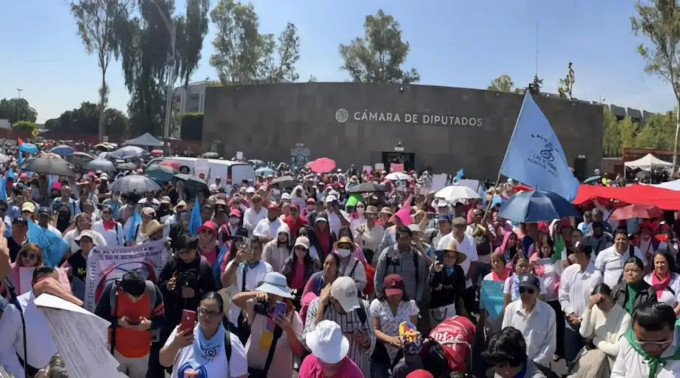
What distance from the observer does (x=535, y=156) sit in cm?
908

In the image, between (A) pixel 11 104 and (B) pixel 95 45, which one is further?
(A) pixel 11 104

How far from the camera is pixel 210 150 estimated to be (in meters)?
40.5

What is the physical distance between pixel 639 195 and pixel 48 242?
362 inches

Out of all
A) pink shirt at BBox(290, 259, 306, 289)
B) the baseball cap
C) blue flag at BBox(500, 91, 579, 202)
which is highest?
blue flag at BBox(500, 91, 579, 202)

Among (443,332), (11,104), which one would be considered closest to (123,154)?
(443,332)

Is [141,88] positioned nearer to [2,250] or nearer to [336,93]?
[336,93]

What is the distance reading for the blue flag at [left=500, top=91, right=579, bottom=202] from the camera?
8.97m

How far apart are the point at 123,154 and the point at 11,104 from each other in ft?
240

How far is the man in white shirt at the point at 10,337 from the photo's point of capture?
3938 millimetres

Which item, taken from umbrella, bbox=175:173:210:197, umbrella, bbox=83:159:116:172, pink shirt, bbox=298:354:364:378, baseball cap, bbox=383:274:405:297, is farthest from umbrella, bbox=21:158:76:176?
pink shirt, bbox=298:354:364:378

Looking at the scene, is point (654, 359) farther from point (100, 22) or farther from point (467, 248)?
point (100, 22)

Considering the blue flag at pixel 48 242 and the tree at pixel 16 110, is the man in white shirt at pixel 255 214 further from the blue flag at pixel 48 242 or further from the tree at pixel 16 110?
the tree at pixel 16 110

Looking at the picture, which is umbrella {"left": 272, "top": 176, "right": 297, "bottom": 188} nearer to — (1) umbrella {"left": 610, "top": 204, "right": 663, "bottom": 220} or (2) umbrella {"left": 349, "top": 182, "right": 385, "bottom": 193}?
(2) umbrella {"left": 349, "top": 182, "right": 385, "bottom": 193}

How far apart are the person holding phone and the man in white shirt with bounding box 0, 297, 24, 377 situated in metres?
1.58
